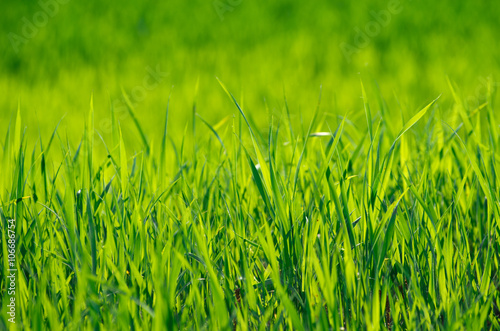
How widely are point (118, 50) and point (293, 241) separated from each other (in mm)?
3990

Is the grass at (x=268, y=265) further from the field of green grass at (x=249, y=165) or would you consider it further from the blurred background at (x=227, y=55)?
the blurred background at (x=227, y=55)

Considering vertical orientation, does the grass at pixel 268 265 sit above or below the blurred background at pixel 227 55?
below

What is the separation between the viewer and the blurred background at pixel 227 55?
126 inches

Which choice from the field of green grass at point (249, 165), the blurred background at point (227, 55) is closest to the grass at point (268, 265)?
the field of green grass at point (249, 165)

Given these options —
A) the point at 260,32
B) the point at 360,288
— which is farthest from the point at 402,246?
the point at 260,32

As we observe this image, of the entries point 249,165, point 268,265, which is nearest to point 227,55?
point 249,165

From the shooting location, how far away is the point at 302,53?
399 centimetres

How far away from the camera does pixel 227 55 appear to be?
4.10 meters

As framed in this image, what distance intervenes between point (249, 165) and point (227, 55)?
3.31 m

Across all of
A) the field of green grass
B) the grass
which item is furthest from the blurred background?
the grass

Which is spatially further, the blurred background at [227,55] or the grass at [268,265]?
the blurred background at [227,55]

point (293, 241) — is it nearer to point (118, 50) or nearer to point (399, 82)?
point (399, 82)

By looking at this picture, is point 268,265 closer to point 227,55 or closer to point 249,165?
point 249,165

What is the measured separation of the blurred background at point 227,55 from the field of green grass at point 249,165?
0.02 m
